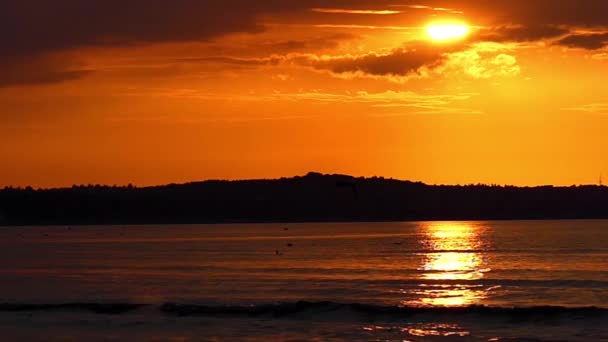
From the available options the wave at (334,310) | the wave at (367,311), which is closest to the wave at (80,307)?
the wave at (334,310)

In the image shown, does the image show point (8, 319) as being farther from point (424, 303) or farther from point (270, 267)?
point (270, 267)

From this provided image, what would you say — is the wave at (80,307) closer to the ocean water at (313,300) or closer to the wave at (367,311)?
the ocean water at (313,300)

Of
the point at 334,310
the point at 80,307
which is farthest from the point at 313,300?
the point at 80,307

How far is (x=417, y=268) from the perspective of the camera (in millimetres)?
84688

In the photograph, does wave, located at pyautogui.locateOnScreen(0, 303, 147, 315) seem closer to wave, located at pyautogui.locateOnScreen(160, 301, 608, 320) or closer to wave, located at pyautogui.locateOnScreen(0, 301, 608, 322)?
wave, located at pyautogui.locateOnScreen(0, 301, 608, 322)

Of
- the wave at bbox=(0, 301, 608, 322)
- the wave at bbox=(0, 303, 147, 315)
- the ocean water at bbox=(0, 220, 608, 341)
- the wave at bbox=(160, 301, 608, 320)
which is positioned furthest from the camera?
the wave at bbox=(0, 303, 147, 315)

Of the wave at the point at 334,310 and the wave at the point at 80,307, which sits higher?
the wave at the point at 80,307

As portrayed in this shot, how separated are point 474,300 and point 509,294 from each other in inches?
178

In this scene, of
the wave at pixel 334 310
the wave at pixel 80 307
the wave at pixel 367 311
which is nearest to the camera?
the wave at pixel 334 310

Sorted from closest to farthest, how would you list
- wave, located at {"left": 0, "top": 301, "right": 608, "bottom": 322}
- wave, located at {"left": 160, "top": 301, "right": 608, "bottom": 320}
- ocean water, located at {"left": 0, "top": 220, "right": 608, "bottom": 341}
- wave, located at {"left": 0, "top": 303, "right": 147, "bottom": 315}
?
ocean water, located at {"left": 0, "top": 220, "right": 608, "bottom": 341}, wave, located at {"left": 0, "top": 301, "right": 608, "bottom": 322}, wave, located at {"left": 160, "top": 301, "right": 608, "bottom": 320}, wave, located at {"left": 0, "top": 303, "right": 147, "bottom": 315}

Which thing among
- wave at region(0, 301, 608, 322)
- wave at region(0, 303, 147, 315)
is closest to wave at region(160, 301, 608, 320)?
wave at region(0, 301, 608, 322)

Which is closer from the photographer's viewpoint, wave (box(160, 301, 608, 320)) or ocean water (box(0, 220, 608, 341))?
ocean water (box(0, 220, 608, 341))

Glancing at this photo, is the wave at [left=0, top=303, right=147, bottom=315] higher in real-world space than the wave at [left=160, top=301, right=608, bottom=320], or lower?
higher

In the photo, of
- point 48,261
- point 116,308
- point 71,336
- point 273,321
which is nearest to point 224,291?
point 116,308
